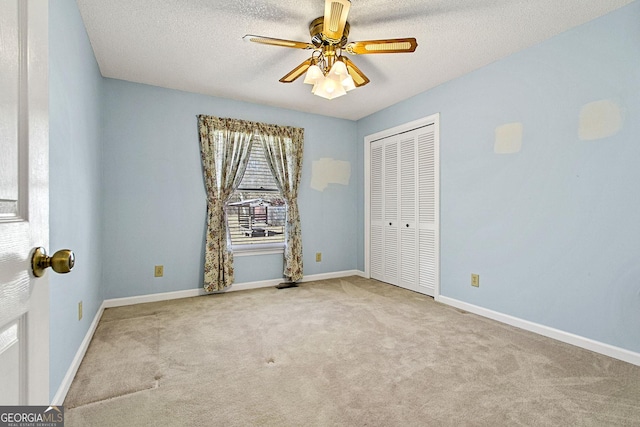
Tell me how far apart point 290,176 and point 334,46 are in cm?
211

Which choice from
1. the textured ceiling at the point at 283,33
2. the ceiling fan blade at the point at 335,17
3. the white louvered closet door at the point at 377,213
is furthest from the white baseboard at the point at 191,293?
the ceiling fan blade at the point at 335,17

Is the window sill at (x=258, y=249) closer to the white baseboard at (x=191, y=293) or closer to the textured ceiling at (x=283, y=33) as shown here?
the white baseboard at (x=191, y=293)

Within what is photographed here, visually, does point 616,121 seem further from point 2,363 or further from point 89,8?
point 89,8

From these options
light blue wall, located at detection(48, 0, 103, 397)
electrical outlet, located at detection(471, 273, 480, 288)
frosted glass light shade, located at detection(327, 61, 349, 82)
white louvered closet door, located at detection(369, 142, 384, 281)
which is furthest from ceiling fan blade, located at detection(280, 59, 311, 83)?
electrical outlet, located at detection(471, 273, 480, 288)

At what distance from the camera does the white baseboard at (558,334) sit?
207 centimetres

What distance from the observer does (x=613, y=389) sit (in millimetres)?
1744

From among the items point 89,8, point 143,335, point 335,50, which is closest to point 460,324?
point 335,50

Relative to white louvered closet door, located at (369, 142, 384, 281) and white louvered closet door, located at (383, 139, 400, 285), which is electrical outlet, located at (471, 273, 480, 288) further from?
white louvered closet door, located at (369, 142, 384, 281)

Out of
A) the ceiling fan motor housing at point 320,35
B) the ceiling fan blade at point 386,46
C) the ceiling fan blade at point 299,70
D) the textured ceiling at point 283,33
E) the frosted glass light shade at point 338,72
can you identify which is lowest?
the frosted glass light shade at point 338,72

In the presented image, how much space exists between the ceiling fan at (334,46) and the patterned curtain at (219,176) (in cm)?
143

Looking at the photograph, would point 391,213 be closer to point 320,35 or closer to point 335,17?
point 320,35

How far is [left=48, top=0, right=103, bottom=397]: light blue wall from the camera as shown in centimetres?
158

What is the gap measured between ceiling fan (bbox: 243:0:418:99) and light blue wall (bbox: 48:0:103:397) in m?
1.12

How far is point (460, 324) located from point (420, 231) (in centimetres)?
124
